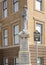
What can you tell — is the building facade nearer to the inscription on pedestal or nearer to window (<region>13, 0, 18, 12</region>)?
window (<region>13, 0, 18, 12</region>)

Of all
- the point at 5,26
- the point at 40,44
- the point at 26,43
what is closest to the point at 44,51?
the point at 40,44

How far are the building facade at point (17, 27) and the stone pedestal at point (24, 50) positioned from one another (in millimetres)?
1895

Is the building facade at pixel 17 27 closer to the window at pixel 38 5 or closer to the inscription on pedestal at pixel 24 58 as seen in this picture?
the window at pixel 38 5

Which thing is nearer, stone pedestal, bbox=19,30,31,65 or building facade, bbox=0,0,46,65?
stone pedestal, bbox=19,30,31,65

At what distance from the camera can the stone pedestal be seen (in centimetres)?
1908

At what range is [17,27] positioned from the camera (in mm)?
23344

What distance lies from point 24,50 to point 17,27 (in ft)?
14.3

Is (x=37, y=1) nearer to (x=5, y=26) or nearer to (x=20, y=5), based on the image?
(x=20, y=5)

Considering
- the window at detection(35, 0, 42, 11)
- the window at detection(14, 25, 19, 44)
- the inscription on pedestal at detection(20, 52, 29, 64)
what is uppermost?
the window at detection(35, 0, 42, 11)

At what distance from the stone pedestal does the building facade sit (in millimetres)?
1895

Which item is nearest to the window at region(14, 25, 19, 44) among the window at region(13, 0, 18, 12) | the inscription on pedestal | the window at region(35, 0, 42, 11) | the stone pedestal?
the window at region(13, 0, 18, 12)

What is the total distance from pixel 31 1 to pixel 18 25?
2.75 meters

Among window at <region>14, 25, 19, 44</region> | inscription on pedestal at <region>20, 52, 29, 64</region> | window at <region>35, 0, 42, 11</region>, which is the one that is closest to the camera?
inscription on pedestal at <region>20, 52, 29, 64</region>

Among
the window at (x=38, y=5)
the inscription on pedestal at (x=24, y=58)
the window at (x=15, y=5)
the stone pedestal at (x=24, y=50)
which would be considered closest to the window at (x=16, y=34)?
the window at (x=15, y=5)
